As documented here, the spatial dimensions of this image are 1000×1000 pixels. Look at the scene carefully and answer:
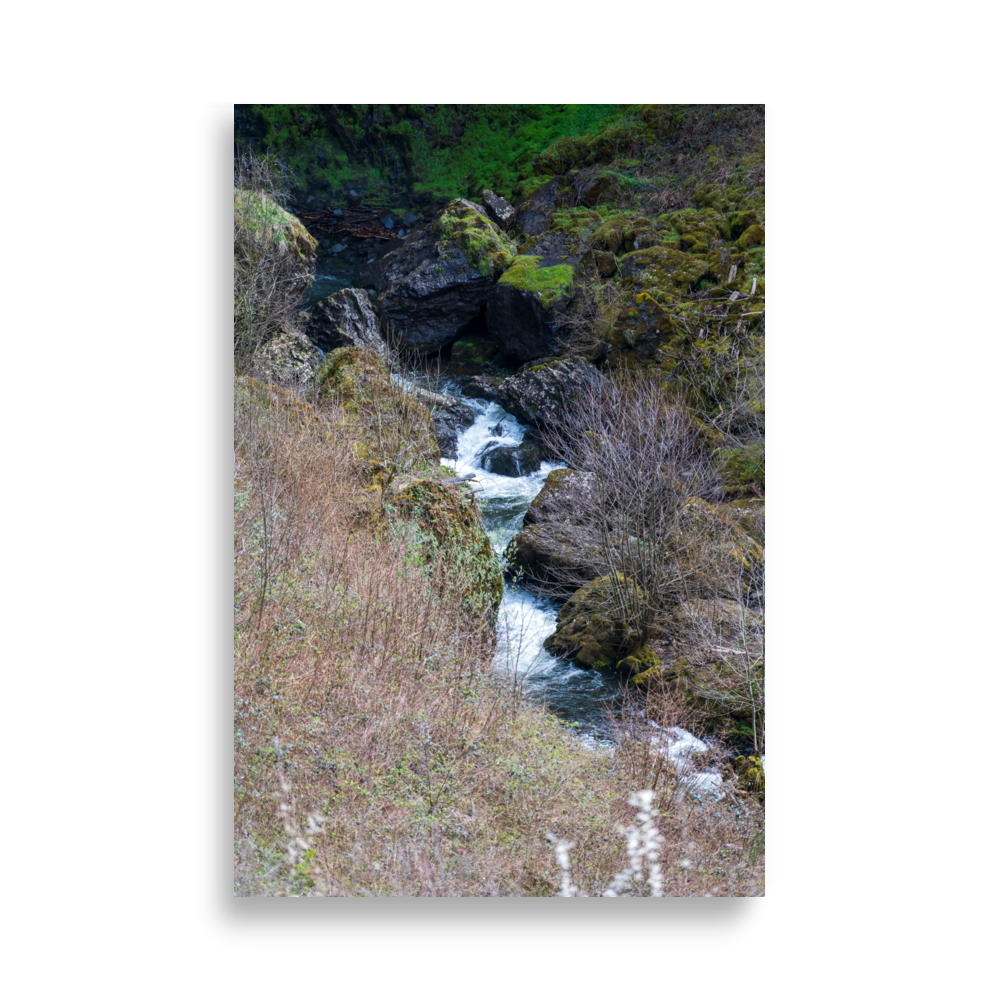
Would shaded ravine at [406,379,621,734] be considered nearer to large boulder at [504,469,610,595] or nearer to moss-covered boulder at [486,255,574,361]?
large boulder at [504,469,610,595]

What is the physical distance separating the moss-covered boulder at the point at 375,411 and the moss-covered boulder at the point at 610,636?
3138 mm

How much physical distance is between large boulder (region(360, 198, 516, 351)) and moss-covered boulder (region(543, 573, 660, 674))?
9.10m

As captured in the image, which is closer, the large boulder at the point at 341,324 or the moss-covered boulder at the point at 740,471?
the moss-covered boulder at the point at 740,471

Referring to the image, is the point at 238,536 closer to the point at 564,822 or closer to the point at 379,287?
the point at 564,822

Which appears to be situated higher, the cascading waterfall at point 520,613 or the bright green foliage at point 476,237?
the bright green foliage at point 476,237

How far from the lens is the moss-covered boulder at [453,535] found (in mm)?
7413

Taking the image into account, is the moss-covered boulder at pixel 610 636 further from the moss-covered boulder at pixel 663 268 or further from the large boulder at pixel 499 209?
the large boulder at pixel 499 209

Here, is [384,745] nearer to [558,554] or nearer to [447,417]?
[558,554]

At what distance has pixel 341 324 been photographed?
1381 cm

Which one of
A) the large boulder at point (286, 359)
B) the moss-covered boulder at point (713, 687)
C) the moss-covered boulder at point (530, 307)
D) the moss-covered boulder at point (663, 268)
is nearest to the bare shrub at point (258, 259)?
the large boulder at point (286, 359)

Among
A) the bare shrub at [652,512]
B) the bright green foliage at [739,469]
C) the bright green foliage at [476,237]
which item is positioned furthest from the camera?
the bright green foliage at [476,237]

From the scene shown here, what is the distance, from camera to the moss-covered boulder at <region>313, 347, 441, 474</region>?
30.2 feet
